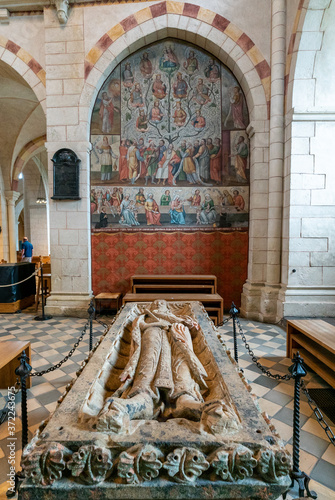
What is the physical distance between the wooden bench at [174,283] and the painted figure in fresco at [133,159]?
2.23 metres

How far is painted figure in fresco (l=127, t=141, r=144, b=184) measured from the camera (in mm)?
6039

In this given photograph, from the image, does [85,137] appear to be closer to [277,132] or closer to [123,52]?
[123,52]

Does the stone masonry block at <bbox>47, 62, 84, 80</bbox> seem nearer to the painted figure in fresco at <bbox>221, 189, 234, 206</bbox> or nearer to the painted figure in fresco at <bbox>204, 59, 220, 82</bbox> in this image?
the painted figure in fresco at <bbox>204, 59, 220, 82</bbox>

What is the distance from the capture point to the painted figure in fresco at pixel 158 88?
602 centimetres

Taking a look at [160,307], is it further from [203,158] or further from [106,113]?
[106,113]

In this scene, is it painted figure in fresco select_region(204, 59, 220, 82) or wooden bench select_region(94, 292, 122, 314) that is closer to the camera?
wooden bench select_region(94, 292, 122, 314)

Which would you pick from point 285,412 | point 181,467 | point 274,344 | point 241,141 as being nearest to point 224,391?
point 181,467

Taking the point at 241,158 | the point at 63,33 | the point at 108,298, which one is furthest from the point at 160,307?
the point at 63,33

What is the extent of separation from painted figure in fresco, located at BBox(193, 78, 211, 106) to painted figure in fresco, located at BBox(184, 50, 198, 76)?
10.4 inches

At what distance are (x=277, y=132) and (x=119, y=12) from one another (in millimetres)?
4124

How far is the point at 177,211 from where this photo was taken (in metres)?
6.06

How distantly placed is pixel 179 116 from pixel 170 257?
3.20 m

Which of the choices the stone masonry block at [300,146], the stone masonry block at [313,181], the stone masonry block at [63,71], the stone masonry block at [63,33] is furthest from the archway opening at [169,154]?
the stone masonry block at [313,181]

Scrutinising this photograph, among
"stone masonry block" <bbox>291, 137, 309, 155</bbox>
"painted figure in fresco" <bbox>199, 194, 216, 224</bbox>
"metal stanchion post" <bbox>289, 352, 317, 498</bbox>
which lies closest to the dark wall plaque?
"painted figure in fresco" <bbox>199, 194, 216, 224</bbox>
